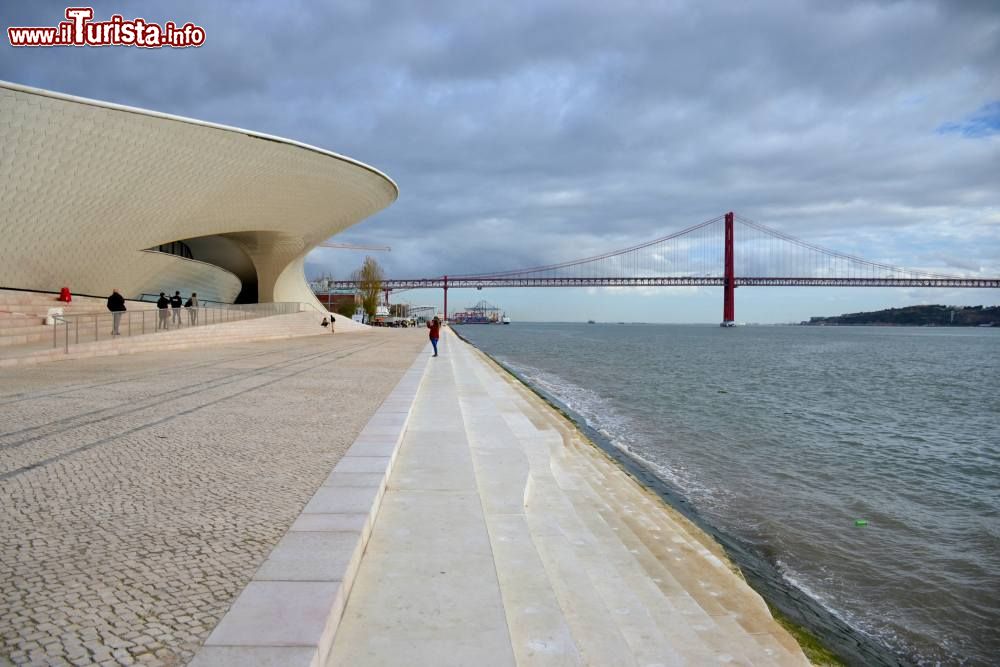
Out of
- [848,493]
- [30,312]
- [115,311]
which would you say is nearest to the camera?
[848,493]

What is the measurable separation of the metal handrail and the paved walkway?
1077 centimetres

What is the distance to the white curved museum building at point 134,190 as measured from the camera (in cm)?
1648

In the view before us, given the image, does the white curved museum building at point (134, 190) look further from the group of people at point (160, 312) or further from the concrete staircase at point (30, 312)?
the group of people at point (160, 312)

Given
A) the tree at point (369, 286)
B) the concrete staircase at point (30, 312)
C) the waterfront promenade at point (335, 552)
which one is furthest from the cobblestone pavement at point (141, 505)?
the tree at point (369, 286)

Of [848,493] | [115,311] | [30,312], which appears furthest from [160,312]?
[848,493]

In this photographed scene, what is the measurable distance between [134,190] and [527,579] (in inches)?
827

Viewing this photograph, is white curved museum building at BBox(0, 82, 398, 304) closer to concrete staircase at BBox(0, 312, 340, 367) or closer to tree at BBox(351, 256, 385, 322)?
concrete staircase at BBox(0, 312, 340, 367)

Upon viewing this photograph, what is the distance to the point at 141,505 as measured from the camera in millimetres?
3006

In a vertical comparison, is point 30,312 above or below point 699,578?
above

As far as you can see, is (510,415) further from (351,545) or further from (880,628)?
(351,545)

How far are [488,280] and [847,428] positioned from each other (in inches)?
2387

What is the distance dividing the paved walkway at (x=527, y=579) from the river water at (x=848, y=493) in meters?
0.68

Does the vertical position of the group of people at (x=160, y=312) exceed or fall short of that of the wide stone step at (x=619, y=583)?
it exceeds it

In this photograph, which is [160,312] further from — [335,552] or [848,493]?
[335,552]
